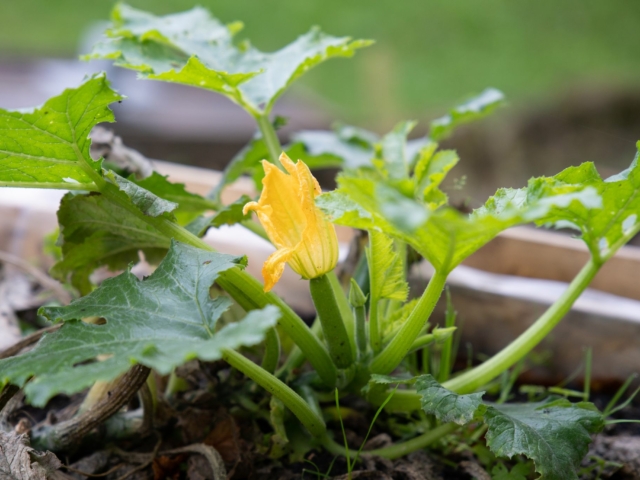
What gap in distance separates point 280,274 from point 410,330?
0.24m

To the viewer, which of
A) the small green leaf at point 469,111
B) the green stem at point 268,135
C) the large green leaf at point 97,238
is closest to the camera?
the large green leaf at point 97,238

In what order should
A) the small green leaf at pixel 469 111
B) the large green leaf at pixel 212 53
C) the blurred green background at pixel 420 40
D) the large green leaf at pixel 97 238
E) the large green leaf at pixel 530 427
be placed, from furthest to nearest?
1. the blurred green background at pixel 420 40
2. the small green leaf at pixel 469 111
3. the large green leaf at pixel 212 53
4. the large green leaf at pixel 97 238
5. the large green leaf at pixel 530 427

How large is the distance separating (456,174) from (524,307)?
8.33 feet

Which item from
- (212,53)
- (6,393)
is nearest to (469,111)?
(212,53)

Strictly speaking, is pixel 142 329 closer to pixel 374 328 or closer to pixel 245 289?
pixel 245 289

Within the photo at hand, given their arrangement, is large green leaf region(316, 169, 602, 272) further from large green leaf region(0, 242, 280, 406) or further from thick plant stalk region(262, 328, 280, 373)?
thick plant stalk region(262, 328, 280, 373)

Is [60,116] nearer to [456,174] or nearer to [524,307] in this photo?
[524,307]

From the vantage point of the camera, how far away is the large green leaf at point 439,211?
0.72 m

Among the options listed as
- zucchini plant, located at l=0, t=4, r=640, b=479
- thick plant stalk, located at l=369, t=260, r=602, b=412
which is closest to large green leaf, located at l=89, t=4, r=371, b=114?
zucchini plant, located at l=0, t=4, r=640, b=479

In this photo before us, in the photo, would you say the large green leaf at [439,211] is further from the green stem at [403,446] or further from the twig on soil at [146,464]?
the twig on soil at [146,464]

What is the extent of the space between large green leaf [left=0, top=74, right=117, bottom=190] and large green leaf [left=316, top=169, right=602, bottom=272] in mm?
384

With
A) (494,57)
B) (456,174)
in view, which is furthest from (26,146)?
(494,57)

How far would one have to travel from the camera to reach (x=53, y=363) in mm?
812

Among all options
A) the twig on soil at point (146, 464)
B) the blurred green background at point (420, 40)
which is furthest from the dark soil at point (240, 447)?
the blurred green background at point (420, 40)
